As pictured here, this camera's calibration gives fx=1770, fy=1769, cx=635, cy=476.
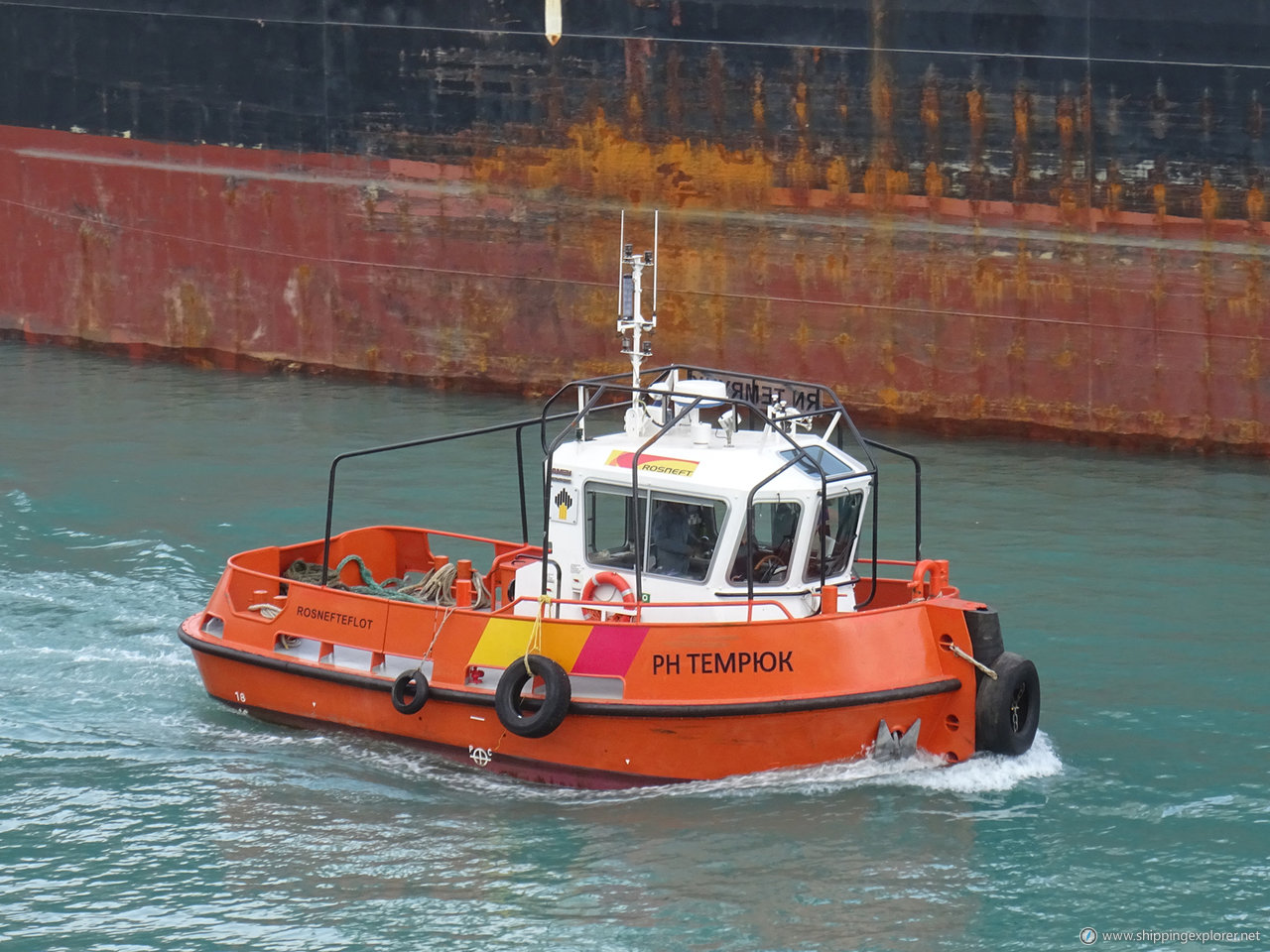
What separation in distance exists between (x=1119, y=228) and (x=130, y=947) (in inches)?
479

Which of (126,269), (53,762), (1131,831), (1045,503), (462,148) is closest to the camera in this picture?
(1131,831)

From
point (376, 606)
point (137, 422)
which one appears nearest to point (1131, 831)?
point (376, 606)

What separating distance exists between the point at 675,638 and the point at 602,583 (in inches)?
31.4

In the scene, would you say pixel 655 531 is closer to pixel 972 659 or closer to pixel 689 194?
pixel 972 659

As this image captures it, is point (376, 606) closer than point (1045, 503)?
Yes

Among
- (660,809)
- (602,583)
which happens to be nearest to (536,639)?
(602,583)

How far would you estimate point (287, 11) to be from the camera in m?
20.8

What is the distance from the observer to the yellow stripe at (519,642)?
9.75 m

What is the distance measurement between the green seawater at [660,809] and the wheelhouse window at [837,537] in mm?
1174

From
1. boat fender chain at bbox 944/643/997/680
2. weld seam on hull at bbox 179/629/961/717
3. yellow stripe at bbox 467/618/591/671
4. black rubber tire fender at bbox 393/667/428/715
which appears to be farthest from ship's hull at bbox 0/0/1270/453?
black rubber tire fender at bbox 393/667/428/715

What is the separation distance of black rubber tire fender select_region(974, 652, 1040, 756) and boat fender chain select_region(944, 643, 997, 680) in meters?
0.04

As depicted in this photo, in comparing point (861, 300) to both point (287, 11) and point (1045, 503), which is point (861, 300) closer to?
point (1045, 503)

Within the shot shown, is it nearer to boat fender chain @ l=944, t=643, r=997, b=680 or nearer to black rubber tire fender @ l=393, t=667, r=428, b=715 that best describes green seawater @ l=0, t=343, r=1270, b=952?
black rubber tire fender @ l=393, t=667, r=428, b=715

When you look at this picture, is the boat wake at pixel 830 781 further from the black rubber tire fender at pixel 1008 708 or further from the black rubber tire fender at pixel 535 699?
the black rubber tire fender at pixel 535 699
